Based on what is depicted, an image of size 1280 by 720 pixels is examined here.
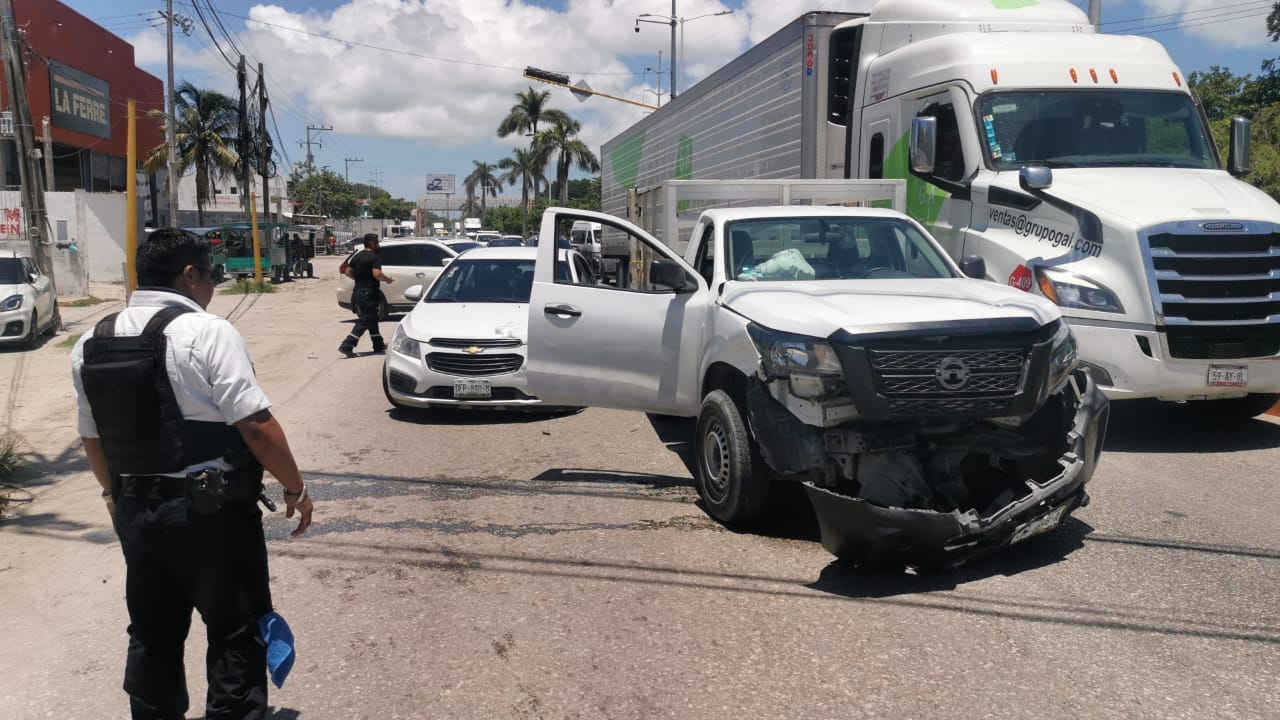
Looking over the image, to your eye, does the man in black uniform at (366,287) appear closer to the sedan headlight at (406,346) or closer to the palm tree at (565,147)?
the sedan headlight at (406,346)

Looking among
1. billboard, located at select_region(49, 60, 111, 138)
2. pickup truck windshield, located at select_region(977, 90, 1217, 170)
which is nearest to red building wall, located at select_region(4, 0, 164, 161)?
billboard, located at select_region(49, 60, 111, 138)

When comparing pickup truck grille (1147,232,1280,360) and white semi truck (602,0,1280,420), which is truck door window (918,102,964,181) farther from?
pickup truck grille (1147,232,1280,360)

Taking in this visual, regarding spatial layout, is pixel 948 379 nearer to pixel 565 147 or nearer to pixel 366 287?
pixel 366 287

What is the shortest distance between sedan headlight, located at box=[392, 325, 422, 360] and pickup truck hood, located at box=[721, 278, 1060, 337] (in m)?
4.21

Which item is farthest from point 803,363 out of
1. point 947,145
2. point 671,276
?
point 947,145

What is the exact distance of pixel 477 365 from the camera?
381 inches

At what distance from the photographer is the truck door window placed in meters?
9.45

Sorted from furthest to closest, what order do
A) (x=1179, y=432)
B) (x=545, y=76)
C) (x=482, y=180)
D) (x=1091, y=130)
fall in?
(x=482, y=180), (x=545, y=76), (x=1091, y=130), (x=1179, y=432)

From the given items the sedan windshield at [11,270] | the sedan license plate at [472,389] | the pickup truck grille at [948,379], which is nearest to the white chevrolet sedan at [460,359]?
the sedan license plate at [472,389]

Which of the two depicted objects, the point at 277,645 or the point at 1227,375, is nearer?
the point at 277,645

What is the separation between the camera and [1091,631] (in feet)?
14.8

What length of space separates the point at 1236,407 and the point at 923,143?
11.4 feet

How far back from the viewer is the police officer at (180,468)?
312cm

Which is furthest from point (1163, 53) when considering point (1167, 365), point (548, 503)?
point (548, 503)
